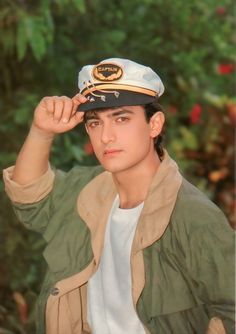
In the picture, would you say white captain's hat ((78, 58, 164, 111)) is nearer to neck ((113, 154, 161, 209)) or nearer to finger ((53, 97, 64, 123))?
finger ((53, 97, 64, 123))

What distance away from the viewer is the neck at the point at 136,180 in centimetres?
232

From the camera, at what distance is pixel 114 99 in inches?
86.4

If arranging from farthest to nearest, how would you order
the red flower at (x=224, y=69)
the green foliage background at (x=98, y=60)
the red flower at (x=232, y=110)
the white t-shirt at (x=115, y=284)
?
the red flower at (x=232, y=110), the red flower at (x=224, y=69), the green foliage background at (x=98, y=60), the white t-shirt at (x=115, y=284)

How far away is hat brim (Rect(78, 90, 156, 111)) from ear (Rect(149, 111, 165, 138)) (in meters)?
0.09

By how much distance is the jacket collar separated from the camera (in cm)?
221

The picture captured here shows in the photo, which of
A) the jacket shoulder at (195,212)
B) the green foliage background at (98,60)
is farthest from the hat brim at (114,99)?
the green foliage background at (98,60)

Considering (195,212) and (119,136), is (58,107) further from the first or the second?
(195,212)

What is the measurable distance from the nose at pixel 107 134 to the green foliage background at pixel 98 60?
1.20 m

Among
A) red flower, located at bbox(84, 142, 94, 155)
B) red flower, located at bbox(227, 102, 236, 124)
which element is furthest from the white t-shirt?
red flower, located at bbox(227, 102, 236, 124)

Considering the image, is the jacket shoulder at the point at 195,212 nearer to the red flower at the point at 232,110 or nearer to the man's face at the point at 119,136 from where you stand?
the man's face at the point at 119,136

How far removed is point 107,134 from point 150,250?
41 cm

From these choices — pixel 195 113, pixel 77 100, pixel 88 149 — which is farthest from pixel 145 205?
pixel 195 113

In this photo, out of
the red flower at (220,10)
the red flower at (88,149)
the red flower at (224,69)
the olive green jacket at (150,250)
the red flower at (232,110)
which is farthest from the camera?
the red flower at (232,110)

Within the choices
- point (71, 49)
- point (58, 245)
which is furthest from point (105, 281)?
point (71, 49)
